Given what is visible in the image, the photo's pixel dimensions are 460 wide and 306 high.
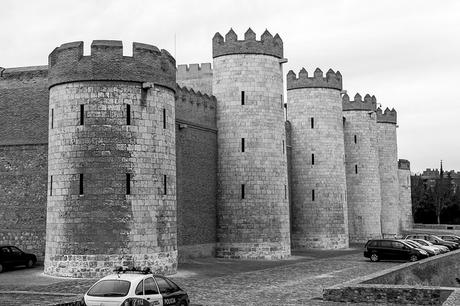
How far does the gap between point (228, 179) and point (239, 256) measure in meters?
4.17

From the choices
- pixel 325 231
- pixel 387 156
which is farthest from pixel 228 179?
pixel 387 156

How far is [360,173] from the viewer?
1906 inches

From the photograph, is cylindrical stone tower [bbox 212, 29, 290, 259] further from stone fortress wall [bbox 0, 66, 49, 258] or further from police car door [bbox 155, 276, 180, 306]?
police car door [bbox 155, 276, 180, 306]

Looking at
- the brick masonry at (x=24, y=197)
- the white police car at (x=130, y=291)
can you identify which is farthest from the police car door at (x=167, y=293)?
the brick masonry at (x=24, y=197)

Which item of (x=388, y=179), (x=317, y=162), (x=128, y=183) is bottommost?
(x=128, y=183)

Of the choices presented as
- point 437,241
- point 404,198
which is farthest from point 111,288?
point 404,198

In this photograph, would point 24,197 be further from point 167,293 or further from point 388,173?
point 388,173

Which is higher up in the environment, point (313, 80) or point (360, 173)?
point (313, 80)

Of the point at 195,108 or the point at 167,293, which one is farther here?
the point at 195,108

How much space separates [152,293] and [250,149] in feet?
→ 65.5

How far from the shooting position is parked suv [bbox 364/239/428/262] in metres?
32.3

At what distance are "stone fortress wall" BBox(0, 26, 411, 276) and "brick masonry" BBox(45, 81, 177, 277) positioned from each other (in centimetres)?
4

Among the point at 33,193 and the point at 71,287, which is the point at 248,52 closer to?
the point at 33,193

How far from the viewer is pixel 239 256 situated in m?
32.6
